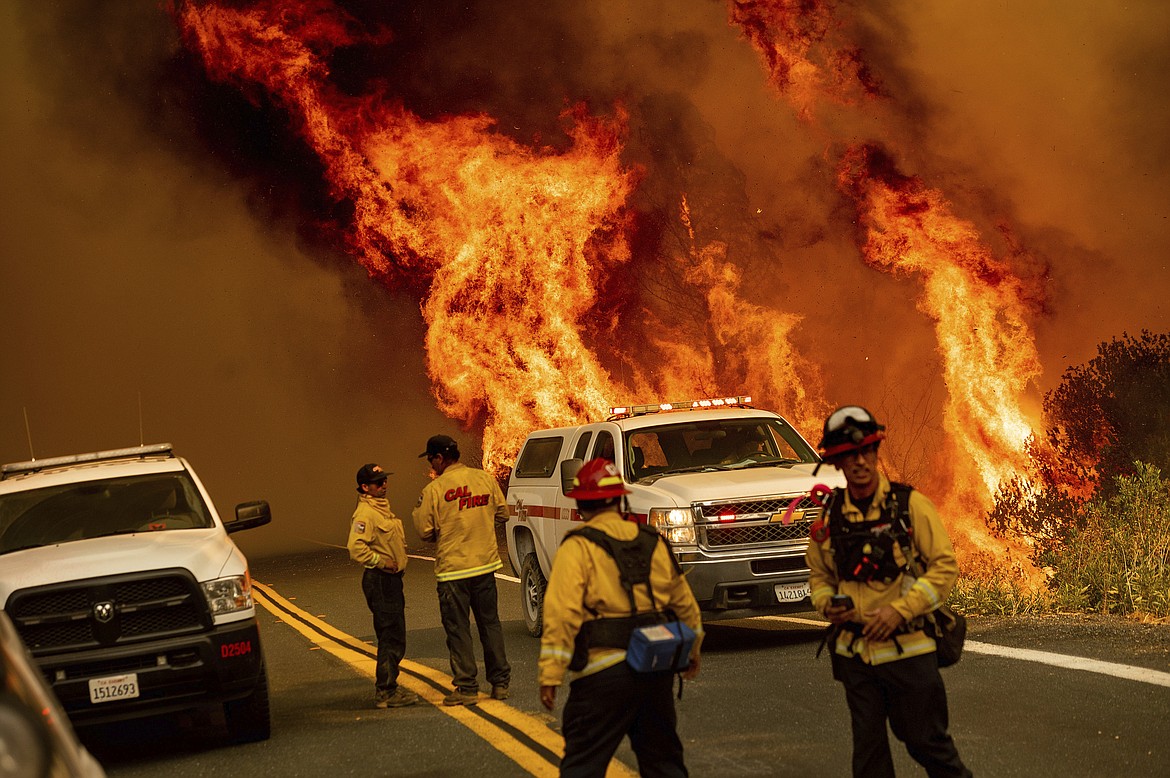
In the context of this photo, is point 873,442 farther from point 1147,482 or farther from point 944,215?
point 944,215

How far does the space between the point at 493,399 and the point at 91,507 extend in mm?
19308

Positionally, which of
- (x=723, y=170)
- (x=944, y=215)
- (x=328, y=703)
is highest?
(x=723, y=170)

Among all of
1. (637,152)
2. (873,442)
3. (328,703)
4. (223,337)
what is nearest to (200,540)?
(328,703)

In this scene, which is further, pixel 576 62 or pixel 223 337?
pixel 223 337

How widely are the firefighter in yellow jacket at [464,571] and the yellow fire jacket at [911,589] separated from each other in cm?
460

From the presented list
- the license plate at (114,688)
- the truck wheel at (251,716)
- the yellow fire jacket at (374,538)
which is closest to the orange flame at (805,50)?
the yellow fire jacket at (374,538)

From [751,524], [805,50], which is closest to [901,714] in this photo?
[751,524]

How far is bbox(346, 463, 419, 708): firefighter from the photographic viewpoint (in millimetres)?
9789

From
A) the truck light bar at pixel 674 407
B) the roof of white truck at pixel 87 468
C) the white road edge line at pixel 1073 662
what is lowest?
the white road edge line at pixel 1073 662

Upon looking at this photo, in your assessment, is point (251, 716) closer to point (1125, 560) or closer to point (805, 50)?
point (1125, 560)

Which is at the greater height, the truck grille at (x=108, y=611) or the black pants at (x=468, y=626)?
the truck grille at (x=108, y=611)

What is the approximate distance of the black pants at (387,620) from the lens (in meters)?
9.79

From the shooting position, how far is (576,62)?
34938 mm

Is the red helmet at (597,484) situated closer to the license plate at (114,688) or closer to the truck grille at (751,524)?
the license plate at (114,688)
